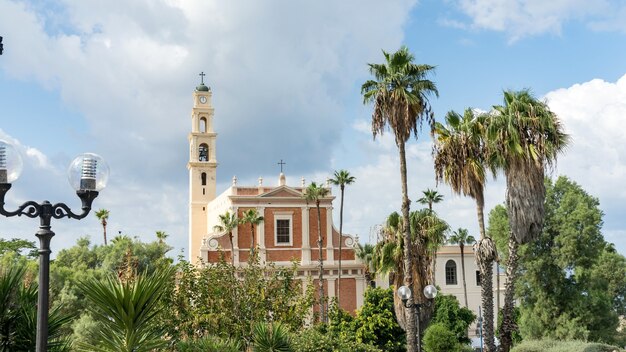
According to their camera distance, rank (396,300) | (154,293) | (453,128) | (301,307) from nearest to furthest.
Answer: (154,293)
(301,307)
(453,128)
(396,300)

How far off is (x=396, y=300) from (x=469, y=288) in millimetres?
27316

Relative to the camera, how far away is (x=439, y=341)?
111 feet

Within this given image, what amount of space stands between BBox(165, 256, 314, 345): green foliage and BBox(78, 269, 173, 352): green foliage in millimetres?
10242

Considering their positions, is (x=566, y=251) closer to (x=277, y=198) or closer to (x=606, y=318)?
(x=606, y=318)

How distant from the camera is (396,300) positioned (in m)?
32.0

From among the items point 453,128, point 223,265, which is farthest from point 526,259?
point 223,265

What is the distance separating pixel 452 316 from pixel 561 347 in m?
14.7

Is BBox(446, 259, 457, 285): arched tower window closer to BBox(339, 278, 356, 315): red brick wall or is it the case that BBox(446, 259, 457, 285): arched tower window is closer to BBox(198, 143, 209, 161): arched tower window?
BBox(339, 278, 356, 315): red brick wall

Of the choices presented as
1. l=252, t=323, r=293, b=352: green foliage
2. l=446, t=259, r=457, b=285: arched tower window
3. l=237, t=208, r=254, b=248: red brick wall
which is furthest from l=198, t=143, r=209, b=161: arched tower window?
l=252, t=323, r=293, b=352: green foliage

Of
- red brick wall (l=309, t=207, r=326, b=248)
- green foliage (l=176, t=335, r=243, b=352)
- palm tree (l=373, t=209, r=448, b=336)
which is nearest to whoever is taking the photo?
green foliage (l=176, t=335, r=243, b=352)

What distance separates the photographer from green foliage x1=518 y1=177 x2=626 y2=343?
38438mm

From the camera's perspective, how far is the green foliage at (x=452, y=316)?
1732 inches

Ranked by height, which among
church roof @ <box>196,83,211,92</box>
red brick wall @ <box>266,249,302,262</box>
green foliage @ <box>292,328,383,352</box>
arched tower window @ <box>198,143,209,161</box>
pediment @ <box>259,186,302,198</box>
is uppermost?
church roof @ <box>196,83,211,92</box>

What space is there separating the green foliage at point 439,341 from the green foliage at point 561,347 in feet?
11.5
